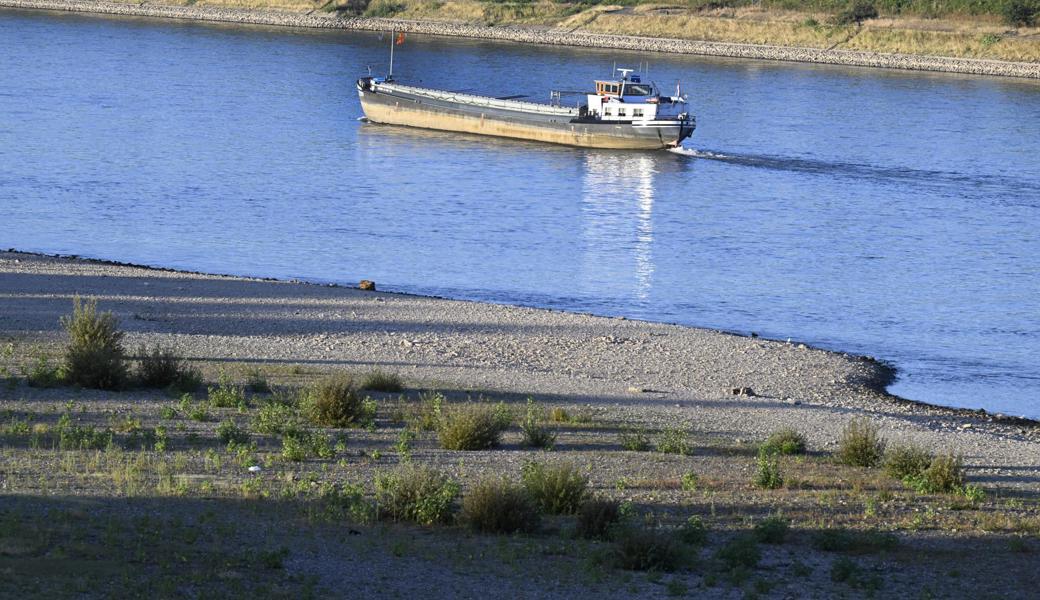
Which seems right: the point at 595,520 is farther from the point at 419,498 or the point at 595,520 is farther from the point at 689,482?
the point at 689,482

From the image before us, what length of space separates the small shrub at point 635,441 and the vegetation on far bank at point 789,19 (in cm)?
→ 7403

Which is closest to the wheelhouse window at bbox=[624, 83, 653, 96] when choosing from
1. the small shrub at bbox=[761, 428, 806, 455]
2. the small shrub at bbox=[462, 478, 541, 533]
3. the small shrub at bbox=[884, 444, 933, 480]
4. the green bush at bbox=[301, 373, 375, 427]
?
the small shrub at bbox=[761, 428, 806, 455]

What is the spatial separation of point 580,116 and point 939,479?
142 ft

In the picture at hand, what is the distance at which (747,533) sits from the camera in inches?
450

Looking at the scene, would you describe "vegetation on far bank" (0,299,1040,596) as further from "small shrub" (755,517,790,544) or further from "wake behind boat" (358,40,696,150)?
"wake behind boat" (358,40,696,150)

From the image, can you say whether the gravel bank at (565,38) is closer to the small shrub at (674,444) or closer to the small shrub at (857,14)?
the small shrub at (857,14)

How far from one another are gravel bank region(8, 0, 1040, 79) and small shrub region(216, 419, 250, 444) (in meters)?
74.5

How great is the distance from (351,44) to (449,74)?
643 inches

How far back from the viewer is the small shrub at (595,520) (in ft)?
35.9

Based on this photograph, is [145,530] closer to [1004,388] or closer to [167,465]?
[167,465]

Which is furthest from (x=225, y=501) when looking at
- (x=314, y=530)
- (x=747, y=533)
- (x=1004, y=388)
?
(x=1004, y=388)

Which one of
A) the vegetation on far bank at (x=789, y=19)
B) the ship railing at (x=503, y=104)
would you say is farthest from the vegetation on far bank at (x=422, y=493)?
the vegetation on far bank at (x=789, y=19)

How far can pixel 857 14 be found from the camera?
88.9m

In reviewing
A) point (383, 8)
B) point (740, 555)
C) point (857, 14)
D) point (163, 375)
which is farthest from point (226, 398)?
point (383, 8)
